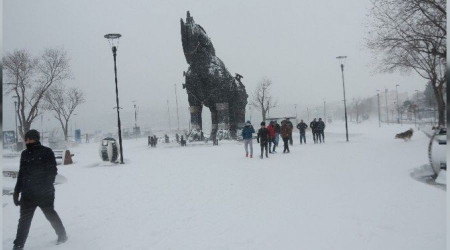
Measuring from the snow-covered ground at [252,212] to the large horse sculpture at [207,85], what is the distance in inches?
625

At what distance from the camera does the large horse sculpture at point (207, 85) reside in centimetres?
2548

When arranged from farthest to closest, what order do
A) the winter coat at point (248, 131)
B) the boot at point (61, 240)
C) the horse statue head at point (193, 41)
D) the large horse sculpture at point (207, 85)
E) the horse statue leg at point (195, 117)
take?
1. the horse statue leg at point (195, 117)
2. the large horse sculpture at point (207, 85)
3. the horse statue head at point (193, 41)
4. the winter coat at point (248, 131)
5. the boot at point (61, 240)

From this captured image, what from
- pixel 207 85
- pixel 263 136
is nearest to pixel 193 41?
pixel 207 85

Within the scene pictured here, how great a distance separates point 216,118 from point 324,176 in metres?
18.1

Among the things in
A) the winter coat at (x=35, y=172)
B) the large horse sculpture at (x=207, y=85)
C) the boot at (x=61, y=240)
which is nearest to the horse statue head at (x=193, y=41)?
the large horse sculpture at (x=207, y=85)

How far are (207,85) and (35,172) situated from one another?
21.7 m

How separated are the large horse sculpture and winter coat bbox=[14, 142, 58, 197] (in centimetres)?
1990

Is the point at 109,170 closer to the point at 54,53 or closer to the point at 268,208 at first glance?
the point at 268,208

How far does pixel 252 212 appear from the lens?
6086 millimetres

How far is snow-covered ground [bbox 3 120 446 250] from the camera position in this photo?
4.73 meters

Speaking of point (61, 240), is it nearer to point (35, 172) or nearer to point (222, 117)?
point (35, 172)

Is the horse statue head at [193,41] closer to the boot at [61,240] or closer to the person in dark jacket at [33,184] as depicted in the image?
the person in dark jacket at [33,184]

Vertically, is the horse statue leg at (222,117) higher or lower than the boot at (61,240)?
higher

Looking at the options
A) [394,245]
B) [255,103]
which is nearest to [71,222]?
[394,245]
